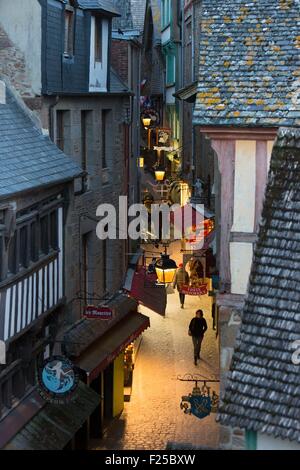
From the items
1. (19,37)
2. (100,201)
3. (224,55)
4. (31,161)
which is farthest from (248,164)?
(100,201)

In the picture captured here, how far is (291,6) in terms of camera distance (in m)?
15.3

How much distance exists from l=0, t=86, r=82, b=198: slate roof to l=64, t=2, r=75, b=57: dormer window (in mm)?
2529

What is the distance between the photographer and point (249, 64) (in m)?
14.7

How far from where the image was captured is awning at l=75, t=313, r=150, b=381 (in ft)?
60.8

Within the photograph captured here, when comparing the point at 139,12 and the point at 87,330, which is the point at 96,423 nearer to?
the point at 87,330

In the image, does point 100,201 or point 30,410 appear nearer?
point 30,410

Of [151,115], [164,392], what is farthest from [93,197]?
[151,115]

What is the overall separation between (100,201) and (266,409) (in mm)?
13836

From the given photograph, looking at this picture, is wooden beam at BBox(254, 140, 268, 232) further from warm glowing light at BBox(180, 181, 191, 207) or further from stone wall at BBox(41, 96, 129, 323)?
warm glowing light at BBox(180, 181, 191, 207)

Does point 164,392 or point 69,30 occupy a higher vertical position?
point 69,30

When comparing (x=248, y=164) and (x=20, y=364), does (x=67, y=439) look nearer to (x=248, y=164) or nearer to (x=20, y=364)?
(x=20, y=364)

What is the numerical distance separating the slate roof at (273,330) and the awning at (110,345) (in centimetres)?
851

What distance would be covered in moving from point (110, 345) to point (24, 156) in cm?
481

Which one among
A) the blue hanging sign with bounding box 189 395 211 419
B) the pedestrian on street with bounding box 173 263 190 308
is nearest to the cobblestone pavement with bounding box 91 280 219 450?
the blue hanging sign with bounding box 189 395 211 419
